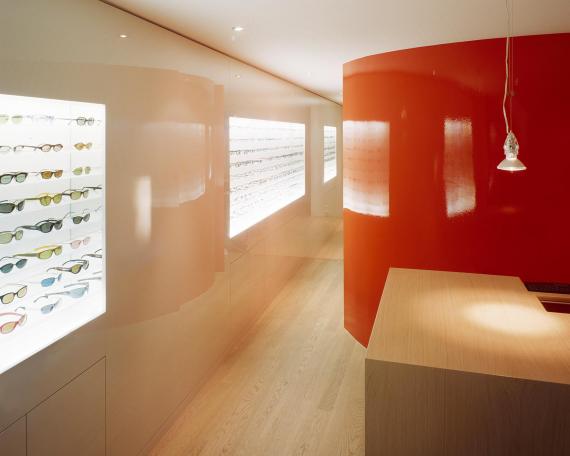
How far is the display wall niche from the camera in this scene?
1.94m

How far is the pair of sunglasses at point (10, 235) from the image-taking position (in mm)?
1913

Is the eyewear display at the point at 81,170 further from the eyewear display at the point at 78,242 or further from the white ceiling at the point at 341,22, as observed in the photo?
the white ceiling at the point at 341,22

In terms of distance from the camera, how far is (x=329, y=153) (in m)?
9.05

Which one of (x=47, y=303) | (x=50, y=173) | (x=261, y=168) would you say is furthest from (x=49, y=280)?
(x=261, y=168)

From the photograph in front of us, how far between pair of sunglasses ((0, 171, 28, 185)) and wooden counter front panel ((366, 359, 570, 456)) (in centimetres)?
152

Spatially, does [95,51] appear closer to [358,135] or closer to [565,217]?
[358,135]

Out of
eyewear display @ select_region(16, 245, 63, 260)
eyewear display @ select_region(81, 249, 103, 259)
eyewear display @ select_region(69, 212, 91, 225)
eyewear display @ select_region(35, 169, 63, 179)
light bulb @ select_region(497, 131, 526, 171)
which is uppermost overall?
light bulb @ select_region(497, 131, 526, 171)

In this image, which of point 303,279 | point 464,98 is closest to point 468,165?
point 464,98

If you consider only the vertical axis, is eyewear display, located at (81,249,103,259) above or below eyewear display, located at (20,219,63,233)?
below

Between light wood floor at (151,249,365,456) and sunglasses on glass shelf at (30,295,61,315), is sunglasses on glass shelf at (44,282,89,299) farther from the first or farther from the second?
light wood floor at (151,249,365,456)

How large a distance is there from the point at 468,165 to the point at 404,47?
975 mm

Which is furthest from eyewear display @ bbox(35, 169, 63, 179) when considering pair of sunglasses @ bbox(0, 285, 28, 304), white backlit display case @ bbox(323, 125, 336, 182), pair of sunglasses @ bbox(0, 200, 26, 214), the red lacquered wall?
white backlit display case @ bbox(323, 125, 336, 182)

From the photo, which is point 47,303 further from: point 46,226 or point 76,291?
point 46,226

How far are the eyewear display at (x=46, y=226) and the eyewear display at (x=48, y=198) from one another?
0.08 meters
